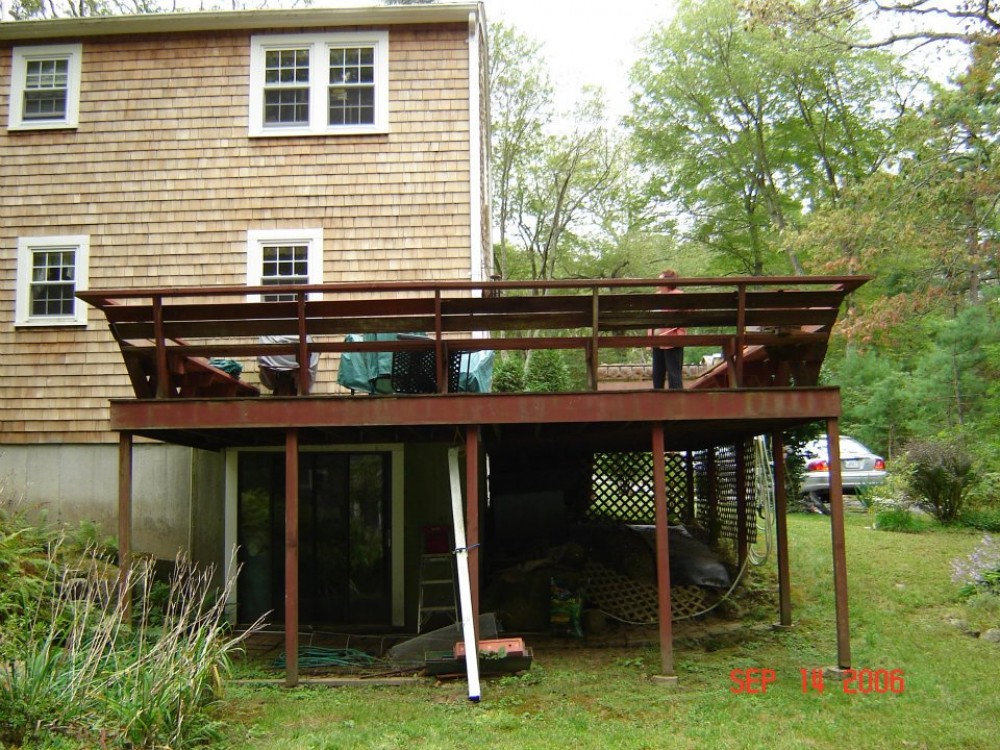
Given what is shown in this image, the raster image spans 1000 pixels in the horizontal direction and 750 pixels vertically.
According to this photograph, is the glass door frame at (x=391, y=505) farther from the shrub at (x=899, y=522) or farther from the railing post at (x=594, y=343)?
the shrub at (x=899, y=522)

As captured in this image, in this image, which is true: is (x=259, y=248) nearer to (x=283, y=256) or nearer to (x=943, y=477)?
(x=283, y=256)

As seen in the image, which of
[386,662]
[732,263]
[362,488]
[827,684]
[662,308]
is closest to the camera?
[827,684]

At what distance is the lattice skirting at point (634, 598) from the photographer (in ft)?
29.6

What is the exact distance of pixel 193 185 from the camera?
1120 cm

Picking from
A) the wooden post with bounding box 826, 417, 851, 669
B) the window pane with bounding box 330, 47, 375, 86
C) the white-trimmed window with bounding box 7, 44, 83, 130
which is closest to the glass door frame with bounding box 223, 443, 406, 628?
the window pane with bounding box 330, 47, 375, 86

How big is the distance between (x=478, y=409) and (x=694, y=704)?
8.80 feet

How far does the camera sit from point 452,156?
11062 mm

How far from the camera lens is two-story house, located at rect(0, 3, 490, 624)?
10.9 metres

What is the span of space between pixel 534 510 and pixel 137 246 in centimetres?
603

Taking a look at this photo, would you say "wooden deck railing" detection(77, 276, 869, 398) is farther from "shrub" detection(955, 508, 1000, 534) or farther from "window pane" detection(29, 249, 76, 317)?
"shrub" detection(955, 508, 1000, 534)

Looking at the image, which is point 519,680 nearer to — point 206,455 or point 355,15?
point 206,455

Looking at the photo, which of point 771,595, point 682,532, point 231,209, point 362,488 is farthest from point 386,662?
point 231,209

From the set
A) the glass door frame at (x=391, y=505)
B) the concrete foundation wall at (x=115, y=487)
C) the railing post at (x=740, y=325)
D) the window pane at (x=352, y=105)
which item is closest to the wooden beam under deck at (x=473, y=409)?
the railing post at (x=740, y=325)

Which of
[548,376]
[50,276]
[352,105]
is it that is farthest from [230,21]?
[548,376]
